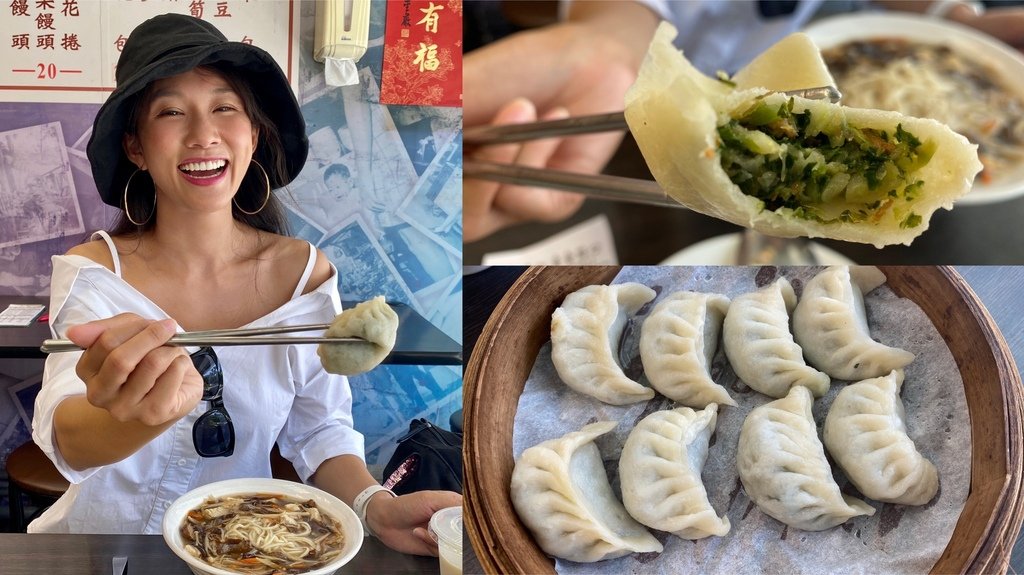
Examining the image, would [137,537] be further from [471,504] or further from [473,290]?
[473,290]

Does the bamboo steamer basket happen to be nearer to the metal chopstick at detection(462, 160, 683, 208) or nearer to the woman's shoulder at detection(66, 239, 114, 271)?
the metal chopstick at detection(462, 160, 683, 208)

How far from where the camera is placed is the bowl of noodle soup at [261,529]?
1.31m

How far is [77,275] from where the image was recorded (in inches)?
54.9

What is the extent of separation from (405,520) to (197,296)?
21.1 inches

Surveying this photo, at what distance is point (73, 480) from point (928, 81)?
204 cm

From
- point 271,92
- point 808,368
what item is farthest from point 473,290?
point 808,368

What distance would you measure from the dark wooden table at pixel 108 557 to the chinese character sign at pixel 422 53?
2.65ft

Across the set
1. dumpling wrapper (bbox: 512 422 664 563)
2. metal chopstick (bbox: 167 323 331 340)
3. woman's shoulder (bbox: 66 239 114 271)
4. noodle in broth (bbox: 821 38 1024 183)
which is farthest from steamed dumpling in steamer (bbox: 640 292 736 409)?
woman's shoulder (bbox: 66 239 114 271)

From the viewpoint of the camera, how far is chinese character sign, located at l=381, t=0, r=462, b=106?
4.90 ft

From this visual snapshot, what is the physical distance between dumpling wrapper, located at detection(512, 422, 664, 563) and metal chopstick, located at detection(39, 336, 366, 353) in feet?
1.25

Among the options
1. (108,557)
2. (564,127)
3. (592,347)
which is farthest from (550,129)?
(108,557)

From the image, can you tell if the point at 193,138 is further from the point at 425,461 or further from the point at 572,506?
the point at 572,506

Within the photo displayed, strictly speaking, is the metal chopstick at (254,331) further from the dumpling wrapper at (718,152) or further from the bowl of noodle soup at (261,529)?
the dumpling wrapper at (718,152)

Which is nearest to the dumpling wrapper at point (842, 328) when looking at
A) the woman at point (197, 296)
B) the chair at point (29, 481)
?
the woman at point (197, 296)
